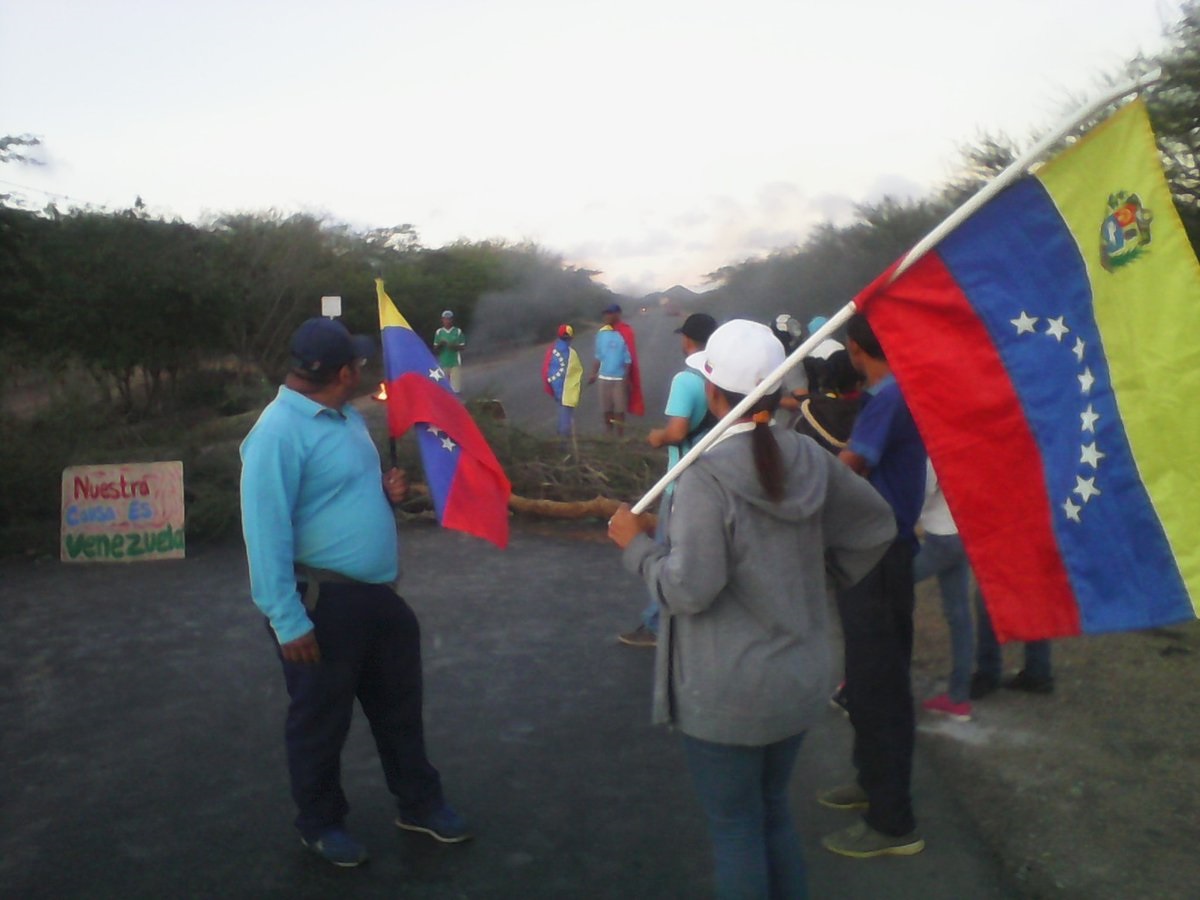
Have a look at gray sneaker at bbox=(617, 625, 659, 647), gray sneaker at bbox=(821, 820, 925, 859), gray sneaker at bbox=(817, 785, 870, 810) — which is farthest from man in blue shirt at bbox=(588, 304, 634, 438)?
gray sneaker at bbox=(821, 820, 925, 859)

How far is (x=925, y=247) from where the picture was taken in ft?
9.77

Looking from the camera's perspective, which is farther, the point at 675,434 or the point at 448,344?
the point at 448,344

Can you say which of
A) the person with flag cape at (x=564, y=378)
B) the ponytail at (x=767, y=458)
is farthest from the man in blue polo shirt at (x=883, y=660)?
the person with flag cape at (x=564, y=378)

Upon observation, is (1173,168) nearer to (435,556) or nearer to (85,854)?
(435,556)

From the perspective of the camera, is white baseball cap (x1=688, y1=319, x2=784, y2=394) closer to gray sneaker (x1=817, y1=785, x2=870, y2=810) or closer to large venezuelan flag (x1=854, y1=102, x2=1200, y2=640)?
large venezuelan flag (x1=854, y1=102, x2=1200, y2=640)

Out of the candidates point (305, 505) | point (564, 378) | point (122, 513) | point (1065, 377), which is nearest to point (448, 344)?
point (564, 378)

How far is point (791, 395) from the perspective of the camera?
6.32m

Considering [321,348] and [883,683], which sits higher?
[321,348]

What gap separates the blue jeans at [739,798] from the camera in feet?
9.35

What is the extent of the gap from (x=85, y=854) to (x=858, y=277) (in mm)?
18408

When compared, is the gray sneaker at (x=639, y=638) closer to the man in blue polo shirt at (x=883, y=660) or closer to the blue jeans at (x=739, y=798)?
the man in blue polo shirt at (x=883, y=660)

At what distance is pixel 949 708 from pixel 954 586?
607 mm

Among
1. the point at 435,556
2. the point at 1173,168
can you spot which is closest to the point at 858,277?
the point at 1173,168

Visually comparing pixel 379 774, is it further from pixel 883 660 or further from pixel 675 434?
pixel 883 660
